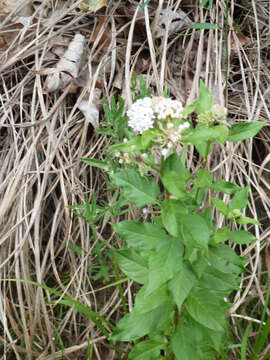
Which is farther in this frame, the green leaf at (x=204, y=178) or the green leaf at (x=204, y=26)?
the green leaf at (x=204, y=26)

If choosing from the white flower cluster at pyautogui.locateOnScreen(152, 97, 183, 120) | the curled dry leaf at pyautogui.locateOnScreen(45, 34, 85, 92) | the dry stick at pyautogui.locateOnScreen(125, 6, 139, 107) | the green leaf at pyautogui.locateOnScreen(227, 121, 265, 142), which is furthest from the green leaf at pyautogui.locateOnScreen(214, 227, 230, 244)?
the curled dry leaf at pyautogui.locateOnScreen(45, 34, 85, 92)

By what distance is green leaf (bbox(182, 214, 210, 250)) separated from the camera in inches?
39.2

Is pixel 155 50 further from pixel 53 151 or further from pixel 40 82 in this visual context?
pixel 53 151

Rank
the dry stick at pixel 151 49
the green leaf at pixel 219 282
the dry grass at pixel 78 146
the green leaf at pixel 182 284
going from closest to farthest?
the green leaf at pixel 182 284, the green leaf at pixel 219 282, the dry grass at pixel 78 146, the dry stick at pixel 151 49

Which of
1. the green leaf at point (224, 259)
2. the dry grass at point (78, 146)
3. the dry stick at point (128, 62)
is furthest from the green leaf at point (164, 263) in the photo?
the dry stick at point (128, 62)

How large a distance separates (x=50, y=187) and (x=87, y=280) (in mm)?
322

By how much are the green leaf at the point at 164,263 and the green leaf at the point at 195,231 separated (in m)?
0.04

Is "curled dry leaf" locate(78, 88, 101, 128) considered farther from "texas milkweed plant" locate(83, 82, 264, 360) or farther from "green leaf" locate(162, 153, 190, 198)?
"green leaf" locate(162, 153, 190, 198)

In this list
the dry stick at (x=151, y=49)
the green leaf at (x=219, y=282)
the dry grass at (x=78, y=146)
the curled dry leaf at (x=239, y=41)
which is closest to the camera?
the green leaf at (x=219, y=282)

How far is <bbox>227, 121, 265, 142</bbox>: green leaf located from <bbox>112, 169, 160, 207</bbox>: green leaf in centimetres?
19

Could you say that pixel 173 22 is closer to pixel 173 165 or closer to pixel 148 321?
Result: pixel 173 165

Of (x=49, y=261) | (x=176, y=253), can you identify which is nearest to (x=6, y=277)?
(x=49, y=261)

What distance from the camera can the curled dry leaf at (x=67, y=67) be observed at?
1742 millimetres

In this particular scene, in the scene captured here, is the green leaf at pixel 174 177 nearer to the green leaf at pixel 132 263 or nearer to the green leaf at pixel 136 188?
the green leaf at pixel 136 188
